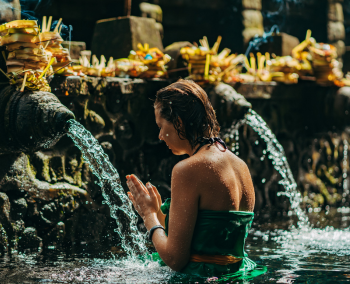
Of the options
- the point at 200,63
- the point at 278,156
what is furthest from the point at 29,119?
the point at 278,156

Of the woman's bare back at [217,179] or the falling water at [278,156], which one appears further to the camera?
the falling water at [278,156]

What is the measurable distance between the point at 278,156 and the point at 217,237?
366cm

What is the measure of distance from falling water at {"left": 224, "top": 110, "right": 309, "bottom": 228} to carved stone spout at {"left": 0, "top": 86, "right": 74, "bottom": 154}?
2327 mm

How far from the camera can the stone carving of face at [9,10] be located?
367cm

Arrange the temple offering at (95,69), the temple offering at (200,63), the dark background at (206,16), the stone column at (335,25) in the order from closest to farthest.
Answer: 1. the temple offering at (95,69)
2. the temple offering at (200,63)
3. the dark background at (206,16)
4. the stone column at (335,25)

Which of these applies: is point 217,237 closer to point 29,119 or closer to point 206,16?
point 29,119

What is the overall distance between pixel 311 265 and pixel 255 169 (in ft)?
9.27

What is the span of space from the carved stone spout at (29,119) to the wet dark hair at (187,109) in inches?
46.7

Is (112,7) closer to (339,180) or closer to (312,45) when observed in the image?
(312,45)

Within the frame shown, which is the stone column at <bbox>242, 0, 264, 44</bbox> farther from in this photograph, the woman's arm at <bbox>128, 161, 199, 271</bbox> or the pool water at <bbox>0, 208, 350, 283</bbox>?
the woman's arm at <bbox>128, 161, 199, 271</bbox>

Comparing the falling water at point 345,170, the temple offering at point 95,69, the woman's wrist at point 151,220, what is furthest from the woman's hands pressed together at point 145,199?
the falling water at point 345,170

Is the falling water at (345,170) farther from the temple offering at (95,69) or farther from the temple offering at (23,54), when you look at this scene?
the temple offering at (23,54)

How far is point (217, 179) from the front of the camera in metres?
Answer: 2.04

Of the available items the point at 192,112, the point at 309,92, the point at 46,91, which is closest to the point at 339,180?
the point at 309,92
